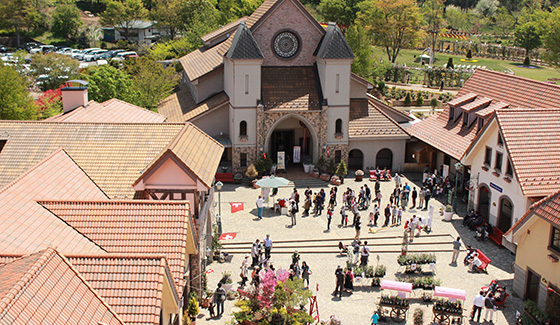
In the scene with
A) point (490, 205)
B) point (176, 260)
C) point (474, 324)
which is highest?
point (176, 260)

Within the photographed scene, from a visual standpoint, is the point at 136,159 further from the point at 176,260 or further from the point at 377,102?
the point at 377,102

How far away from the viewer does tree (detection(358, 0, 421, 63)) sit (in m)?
99.1

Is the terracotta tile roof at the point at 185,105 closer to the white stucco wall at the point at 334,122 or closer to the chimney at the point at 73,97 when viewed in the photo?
the white stucco wall at the point at 334,122

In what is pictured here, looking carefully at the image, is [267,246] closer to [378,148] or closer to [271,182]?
[271,182]

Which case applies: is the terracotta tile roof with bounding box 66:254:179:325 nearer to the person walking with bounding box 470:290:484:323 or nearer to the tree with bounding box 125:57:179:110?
the person walking with bounding box 470:290:484:323

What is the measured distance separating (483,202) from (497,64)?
70553mm

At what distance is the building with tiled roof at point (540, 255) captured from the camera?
30.2 m

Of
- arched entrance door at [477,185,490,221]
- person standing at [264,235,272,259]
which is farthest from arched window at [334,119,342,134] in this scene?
person standing at [264,235,272,259]

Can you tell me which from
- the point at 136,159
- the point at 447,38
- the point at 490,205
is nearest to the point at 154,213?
the point at 136,159

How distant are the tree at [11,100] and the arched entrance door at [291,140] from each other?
1947 cm

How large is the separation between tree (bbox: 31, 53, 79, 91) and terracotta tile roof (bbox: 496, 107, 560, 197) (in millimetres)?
47822

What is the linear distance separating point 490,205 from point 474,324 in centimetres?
1211

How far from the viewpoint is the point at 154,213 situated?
23.4 meters

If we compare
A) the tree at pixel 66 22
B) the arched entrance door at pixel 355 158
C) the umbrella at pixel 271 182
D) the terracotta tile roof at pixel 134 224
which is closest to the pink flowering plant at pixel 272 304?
the terracotta tile roof at pixel 134 224
